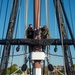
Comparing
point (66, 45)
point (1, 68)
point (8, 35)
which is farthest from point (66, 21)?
point (1, 68)

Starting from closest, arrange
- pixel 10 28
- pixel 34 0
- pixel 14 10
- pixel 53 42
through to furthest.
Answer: pixel 53 42 → pixel 34 0 → pixel 10 28 → pixel 14 10

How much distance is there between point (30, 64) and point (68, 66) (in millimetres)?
1156

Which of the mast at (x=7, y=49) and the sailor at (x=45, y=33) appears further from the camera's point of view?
the mast at (x=7, y=49)

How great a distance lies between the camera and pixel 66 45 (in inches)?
305

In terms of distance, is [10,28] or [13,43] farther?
[10,28]

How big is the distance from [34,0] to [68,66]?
6.90 ft

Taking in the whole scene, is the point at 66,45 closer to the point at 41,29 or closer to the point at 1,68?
the point at 41,29

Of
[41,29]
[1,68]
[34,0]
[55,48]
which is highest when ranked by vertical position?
[34,0]

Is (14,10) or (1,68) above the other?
(14,10)

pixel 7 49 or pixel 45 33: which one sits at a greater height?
pixel 45 33

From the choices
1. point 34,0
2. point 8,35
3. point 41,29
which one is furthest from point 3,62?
point 34,0

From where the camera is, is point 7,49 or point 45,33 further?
point 7,49

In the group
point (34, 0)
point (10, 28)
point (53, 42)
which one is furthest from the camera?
point (10, 28)

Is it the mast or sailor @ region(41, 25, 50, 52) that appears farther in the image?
the mast
